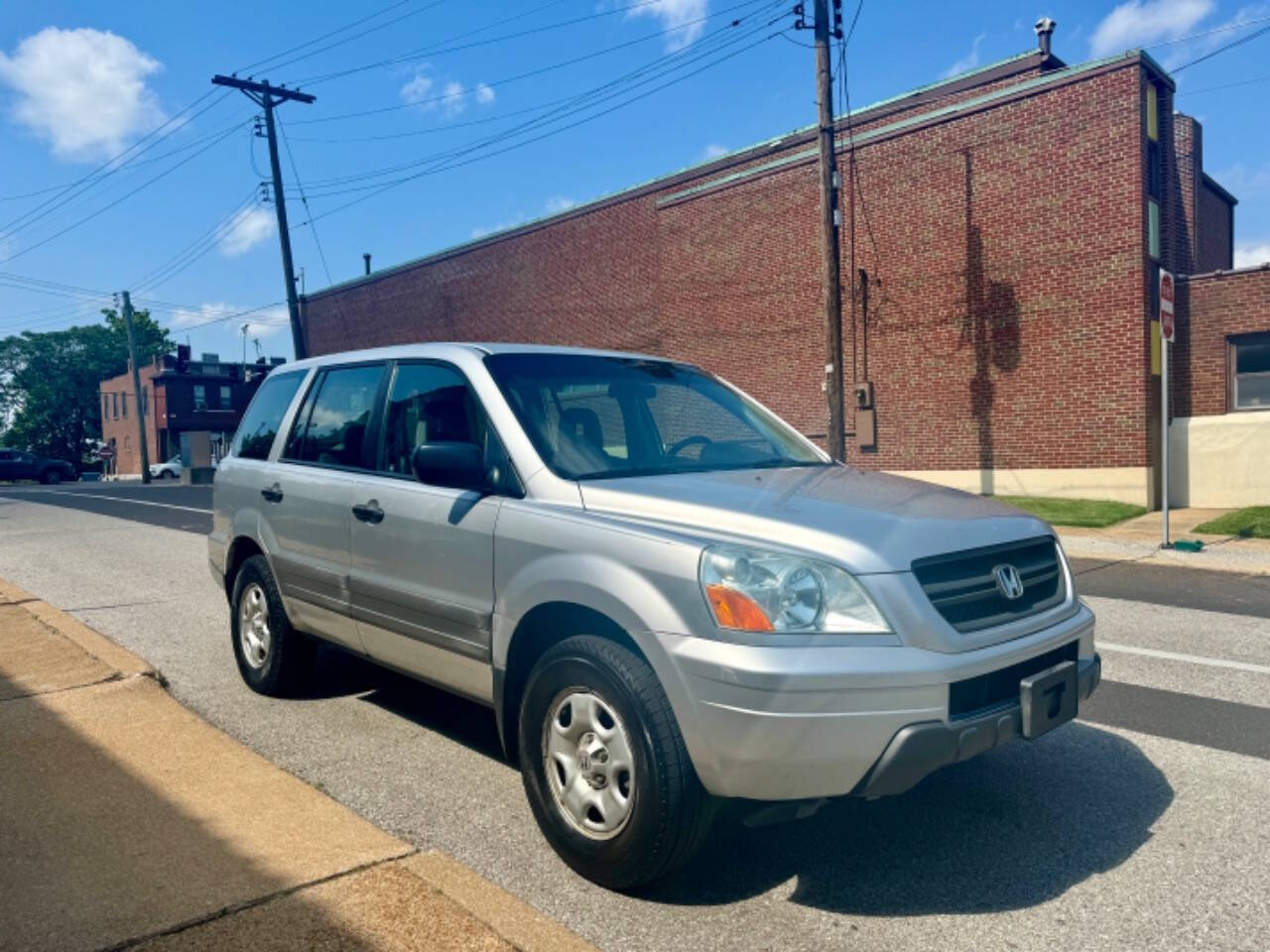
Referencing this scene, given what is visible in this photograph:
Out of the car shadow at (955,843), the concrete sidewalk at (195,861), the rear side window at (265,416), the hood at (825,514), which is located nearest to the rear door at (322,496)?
the rear side window at (265,416)

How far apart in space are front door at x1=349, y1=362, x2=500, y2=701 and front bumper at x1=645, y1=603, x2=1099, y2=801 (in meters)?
1.15

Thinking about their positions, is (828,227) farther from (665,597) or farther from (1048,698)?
(665,597)

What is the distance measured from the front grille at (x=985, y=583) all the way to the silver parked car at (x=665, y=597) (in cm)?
1

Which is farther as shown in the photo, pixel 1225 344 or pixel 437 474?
pixel 1225 344

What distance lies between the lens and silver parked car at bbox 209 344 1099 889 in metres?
2.96

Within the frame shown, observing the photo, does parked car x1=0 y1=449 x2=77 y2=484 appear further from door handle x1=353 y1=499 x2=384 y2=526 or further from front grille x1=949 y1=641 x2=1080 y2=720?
front grille x1=949 y1=641 x2=1080 y2=720

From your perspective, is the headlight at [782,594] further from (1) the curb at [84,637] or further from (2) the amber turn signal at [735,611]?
(1) the curb at [84,637]

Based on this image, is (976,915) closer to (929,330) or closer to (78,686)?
(78,686)

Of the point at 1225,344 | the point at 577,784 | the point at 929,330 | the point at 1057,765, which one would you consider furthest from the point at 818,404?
the point at 577,784

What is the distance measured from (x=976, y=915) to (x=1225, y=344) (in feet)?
52.7

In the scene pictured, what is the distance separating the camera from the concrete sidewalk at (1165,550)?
10.9 metres

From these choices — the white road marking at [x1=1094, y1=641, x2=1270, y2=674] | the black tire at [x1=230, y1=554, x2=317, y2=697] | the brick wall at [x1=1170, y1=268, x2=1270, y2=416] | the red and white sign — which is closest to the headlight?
the black tire at [x1=230, y1=554, x2=317, y2=697]

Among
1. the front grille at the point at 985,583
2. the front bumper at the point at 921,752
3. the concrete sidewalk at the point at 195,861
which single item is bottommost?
the concrete sidewalk at the point at 195,861

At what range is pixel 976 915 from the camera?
3.13 m
